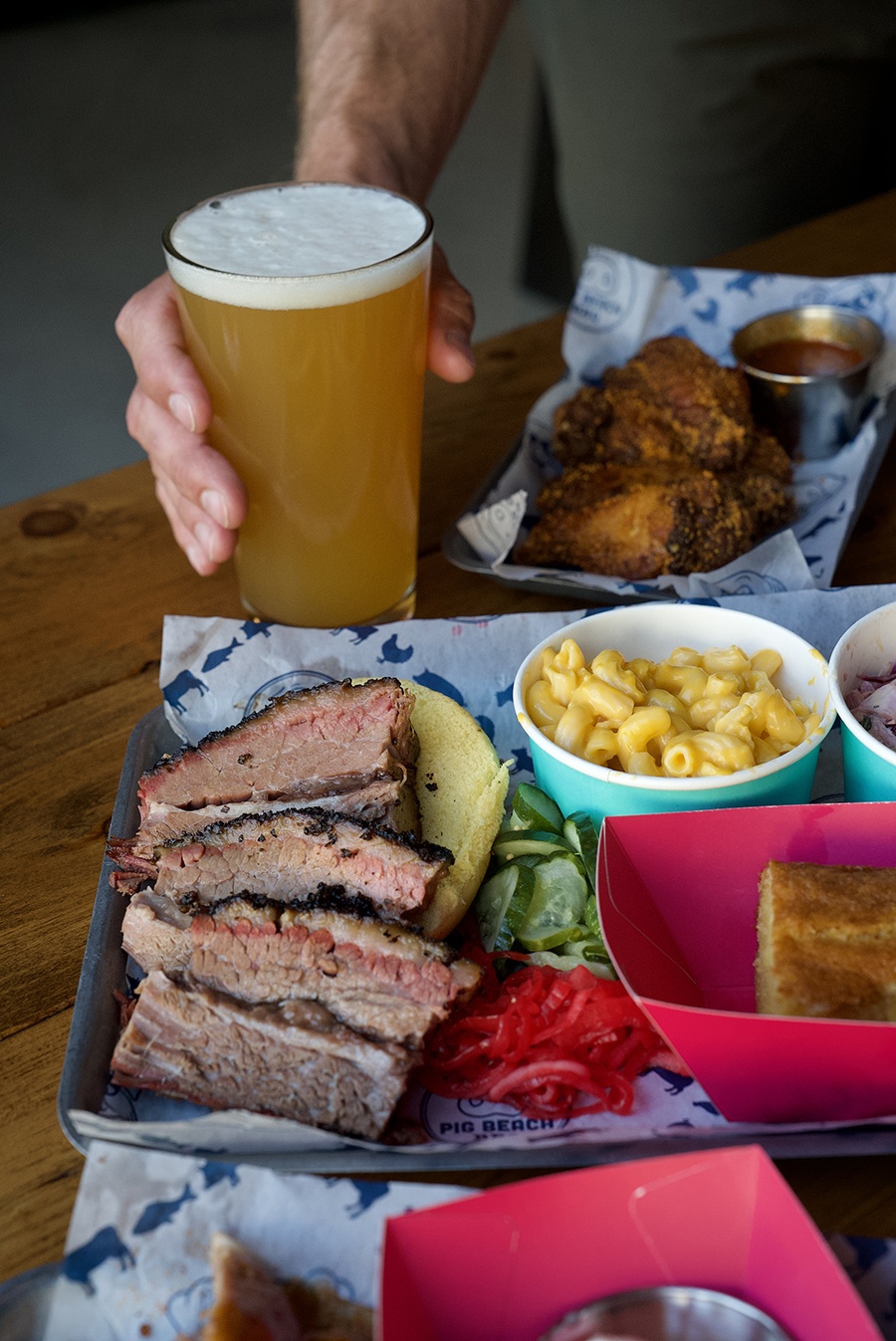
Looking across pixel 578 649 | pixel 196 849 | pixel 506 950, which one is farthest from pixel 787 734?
pixel 196 849

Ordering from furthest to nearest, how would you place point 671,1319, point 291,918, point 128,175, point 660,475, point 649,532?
point 128,175, point 660,475, point 649,532, point 291,918, point 671,1319

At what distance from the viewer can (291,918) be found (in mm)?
1525

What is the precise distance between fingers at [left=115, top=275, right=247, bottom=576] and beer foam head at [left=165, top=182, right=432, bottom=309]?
164 mm

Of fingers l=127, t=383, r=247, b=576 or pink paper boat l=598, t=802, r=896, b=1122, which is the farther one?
fingers l=127, t=383, r=247, b=576

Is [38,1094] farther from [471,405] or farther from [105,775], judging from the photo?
[471,405]

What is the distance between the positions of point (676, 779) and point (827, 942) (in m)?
0.30

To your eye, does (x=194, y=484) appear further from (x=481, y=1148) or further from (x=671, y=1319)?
(x=671, y=1319)

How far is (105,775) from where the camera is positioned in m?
2.01

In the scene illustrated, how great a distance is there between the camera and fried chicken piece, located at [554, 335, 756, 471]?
2588 mm

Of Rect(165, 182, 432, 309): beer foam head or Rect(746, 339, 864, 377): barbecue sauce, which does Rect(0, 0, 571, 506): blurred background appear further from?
Rect(165, 182, 432, 309): beer foam head

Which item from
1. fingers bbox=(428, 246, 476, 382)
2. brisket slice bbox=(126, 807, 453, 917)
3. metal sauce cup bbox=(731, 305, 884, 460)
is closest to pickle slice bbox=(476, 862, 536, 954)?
brisket slice bbox=(126, 807, 453, 917)

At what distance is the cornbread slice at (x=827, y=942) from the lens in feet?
4.47

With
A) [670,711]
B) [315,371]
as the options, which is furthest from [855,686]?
[315,371]

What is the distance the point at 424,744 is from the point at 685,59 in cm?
290
